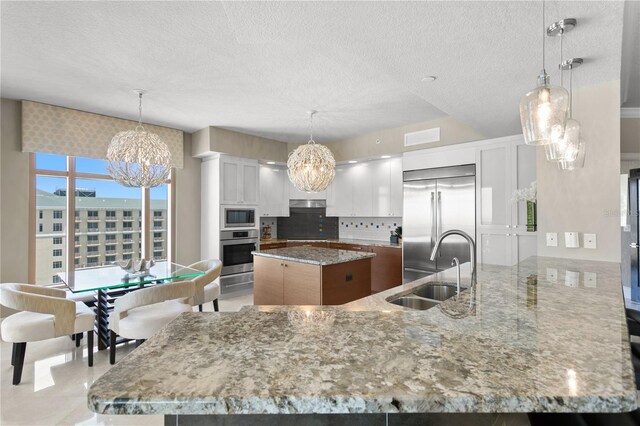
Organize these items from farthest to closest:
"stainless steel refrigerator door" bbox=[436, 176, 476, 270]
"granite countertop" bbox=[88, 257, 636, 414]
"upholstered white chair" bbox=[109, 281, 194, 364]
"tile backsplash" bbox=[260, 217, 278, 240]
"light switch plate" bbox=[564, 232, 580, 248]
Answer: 1. "tile backsplash" bbox=[260, 217, 278, 240]
2. "stainless steel refrigerator door" bbox=[436, 176, 476, 270]
3. "upholstered white chair" bbox=[109, 281, 194, 364]
4. "light switch plate" bbox=[564, 232, 580, 248]
5. "granite countertop" bbox=[88, 257, 636, 414]

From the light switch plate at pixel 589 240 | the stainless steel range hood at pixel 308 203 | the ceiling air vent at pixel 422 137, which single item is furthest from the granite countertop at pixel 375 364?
the stainless steel range hood at pixel 308 203

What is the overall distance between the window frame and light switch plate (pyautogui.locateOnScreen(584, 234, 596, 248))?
4739 millimetres

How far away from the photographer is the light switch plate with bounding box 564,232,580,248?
2445 mm

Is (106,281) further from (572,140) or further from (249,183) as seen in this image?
(572,140)

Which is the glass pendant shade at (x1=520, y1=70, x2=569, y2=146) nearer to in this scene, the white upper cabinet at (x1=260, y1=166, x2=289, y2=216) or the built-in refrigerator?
the built-in refrigerator

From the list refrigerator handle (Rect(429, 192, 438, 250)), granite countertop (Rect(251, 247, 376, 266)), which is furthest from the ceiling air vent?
granite countertop (Rect(251, 247, 376, 266))

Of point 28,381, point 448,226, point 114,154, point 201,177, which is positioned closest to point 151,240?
point 201,177

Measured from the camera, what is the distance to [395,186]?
530 centimetres

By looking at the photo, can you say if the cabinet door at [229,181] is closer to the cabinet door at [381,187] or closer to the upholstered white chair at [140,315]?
the cabinet door at [381,187]

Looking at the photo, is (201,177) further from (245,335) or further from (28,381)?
(245,335)

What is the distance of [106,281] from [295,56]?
102 inches

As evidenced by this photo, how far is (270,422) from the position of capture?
737 mm

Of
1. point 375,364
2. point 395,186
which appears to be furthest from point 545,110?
point 395,186

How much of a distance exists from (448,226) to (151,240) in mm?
4425
